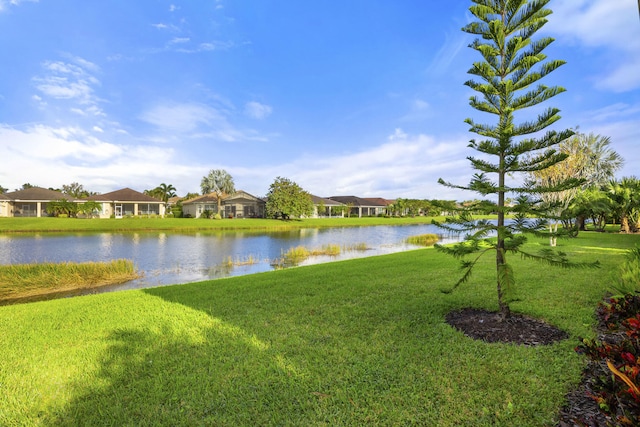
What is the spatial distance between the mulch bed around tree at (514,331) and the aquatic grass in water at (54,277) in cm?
1207

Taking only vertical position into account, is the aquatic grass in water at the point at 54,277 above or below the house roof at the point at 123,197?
below

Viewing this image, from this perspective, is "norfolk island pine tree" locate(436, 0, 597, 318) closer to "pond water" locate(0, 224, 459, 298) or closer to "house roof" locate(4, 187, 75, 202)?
"pond water" locate(0, 224, 459, 298)

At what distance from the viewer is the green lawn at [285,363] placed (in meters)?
2.84

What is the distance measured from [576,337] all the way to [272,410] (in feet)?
12.7

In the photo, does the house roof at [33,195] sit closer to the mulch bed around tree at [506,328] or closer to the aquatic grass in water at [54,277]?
the aquatic grass in water at [54,277]

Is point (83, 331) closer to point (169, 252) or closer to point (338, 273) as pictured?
point (338, 273)

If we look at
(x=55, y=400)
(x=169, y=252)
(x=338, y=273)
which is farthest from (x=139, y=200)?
(x=55, y=400)

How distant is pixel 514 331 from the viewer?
4.36m

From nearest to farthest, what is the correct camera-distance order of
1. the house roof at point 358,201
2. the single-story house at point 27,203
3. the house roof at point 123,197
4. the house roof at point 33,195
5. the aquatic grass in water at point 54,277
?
1. the aquatic grass in water at point 54,277
2. the single-story house at point 27,203
3. the house roof at point 33,195
4. the house roof at point 123,197
5. the house roof at point 358,201

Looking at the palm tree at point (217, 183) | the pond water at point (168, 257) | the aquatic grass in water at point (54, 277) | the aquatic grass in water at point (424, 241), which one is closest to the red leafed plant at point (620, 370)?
the pond water at point (168, 257)

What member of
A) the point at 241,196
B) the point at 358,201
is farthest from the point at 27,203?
the point at 358,201

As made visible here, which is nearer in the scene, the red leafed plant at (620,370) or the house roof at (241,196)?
the red leafed plant at (620,370)

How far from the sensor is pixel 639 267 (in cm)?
521

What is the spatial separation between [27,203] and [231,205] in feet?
99.1
